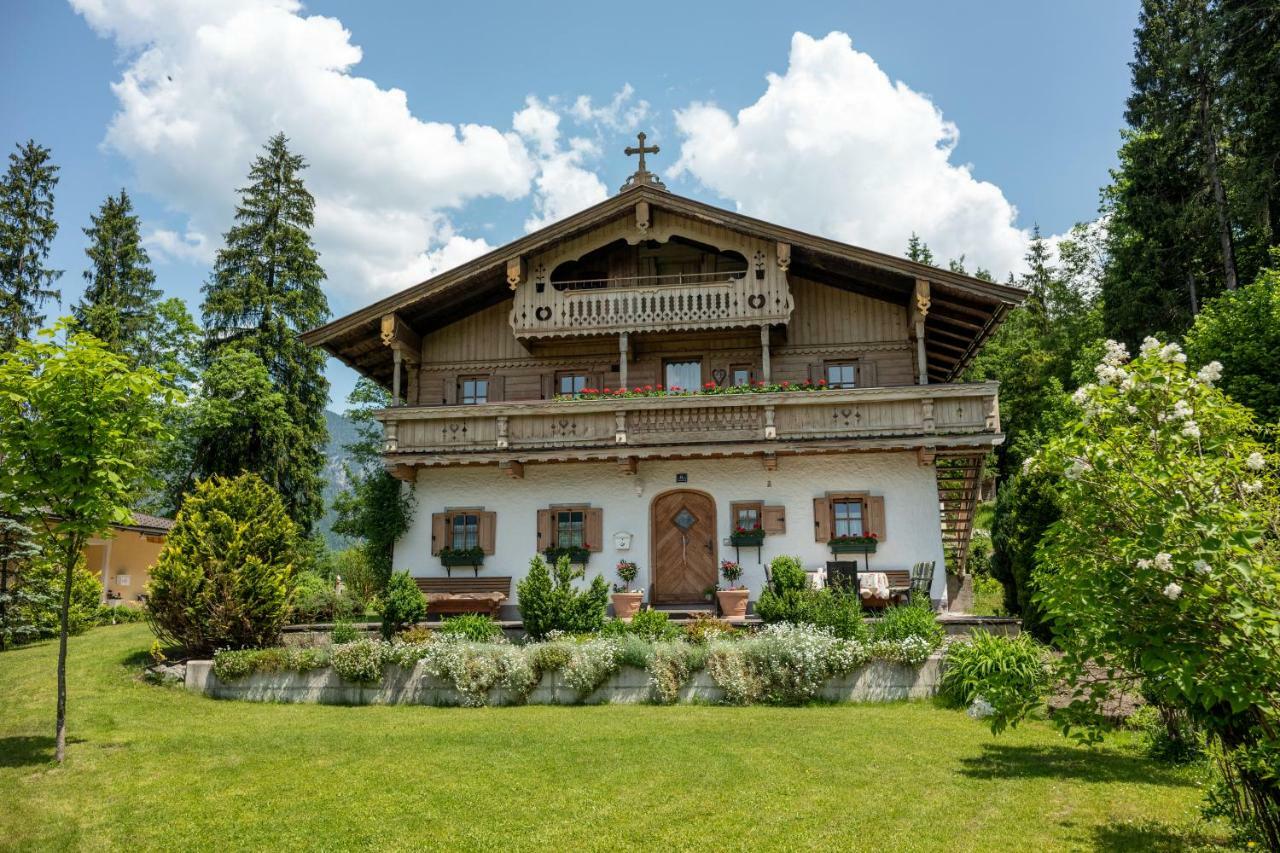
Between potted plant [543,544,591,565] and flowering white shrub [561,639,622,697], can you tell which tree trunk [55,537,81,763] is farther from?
potted plant [543,544,591,565]

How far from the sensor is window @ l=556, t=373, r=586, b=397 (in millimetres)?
20641

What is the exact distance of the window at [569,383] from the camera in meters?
20.6

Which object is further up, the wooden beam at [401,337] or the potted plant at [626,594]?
the wooden beam at [401,337]

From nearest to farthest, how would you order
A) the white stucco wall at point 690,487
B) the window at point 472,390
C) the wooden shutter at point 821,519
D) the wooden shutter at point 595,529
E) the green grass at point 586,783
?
the green grass at point 586,783 → the white stucco wall at point 690,487 → the wooden shutter at point 821,519 → the wooden shutter at point 595,529 → the window at point 472,390

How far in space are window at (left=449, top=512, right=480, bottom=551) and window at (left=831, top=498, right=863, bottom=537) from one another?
25.8 feet

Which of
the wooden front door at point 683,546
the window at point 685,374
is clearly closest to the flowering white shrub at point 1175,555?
the wooden front door at point 683,546

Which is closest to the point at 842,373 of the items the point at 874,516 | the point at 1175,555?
the point at 874,516

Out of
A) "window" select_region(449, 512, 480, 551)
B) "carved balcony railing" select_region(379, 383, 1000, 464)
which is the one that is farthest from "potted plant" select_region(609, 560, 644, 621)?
"window" select_region(449, 512, 480, 551)

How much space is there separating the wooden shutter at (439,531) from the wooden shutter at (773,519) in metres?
7.05

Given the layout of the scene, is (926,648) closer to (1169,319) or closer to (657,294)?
(657,294)

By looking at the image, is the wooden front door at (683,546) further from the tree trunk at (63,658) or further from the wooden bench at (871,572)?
the tree trunk at (63,658)

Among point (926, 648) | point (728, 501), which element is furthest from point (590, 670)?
point (728, 501)

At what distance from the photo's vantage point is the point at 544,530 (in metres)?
18.7

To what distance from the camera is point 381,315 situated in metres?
19.6
